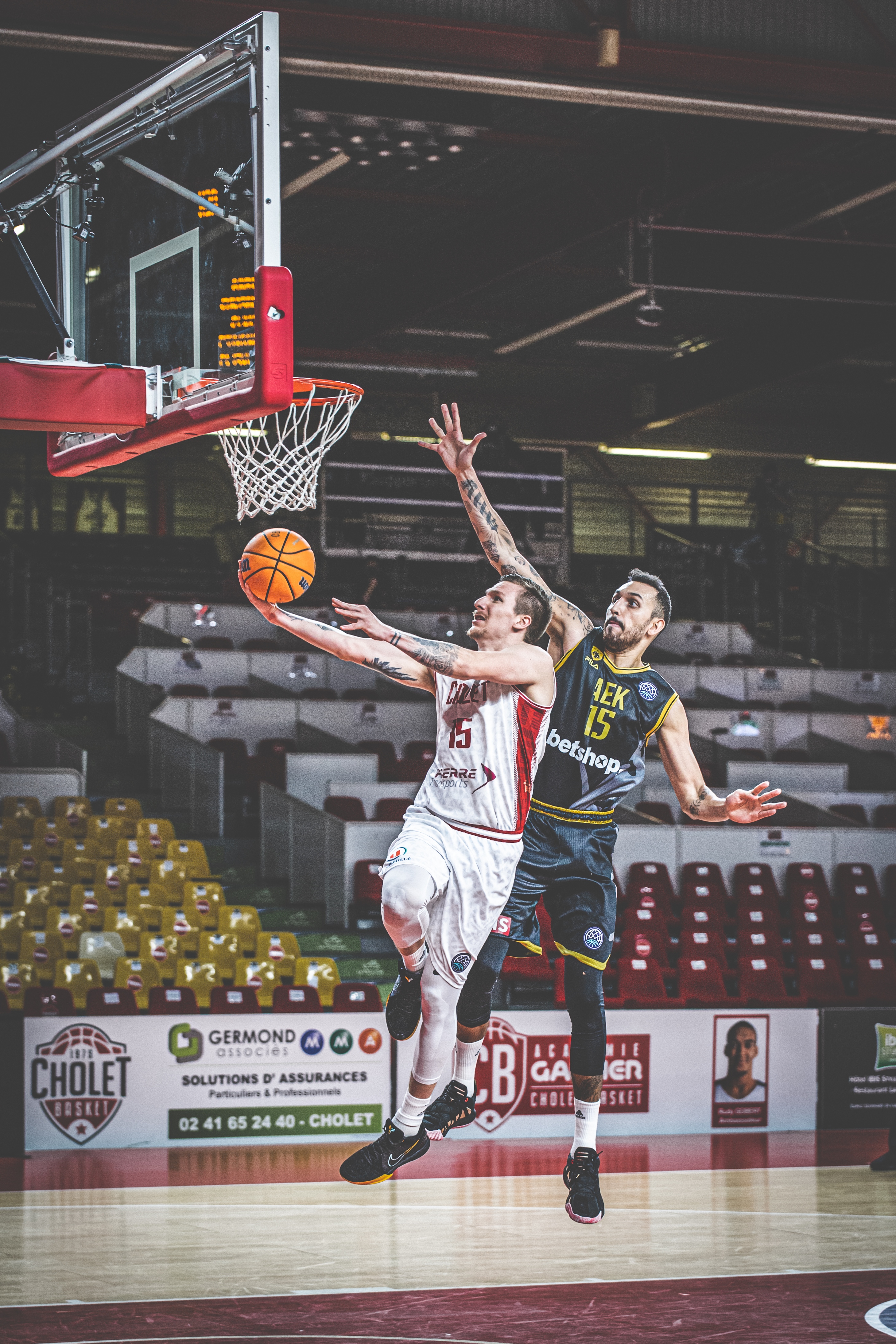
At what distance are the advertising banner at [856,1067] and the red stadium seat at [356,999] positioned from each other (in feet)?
12.5

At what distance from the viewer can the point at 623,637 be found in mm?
6609

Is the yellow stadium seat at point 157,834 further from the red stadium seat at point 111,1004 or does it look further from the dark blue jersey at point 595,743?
the dark blue jersey at point 595,743

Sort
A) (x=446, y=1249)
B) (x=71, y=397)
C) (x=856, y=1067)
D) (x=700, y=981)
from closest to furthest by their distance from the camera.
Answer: (x=71, y=397)
(x=446, y=1249)
(x=856, y=1067)
(x=700, y=981)

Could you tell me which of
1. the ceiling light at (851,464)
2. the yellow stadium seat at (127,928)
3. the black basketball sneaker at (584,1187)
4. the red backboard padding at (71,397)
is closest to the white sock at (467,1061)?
the black basketball sneaker at (584,1187)

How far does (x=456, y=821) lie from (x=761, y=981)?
8321mm

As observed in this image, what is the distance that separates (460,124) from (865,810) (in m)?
8.50

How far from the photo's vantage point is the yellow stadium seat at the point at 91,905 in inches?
519

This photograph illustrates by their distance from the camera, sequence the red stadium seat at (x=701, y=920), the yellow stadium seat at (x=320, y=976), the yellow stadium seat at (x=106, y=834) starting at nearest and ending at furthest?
the yellow stadium seat at (x=320, y=976)
the red stadium seat at (x=701, y=920)
the yellow stadium seat at (x=106, y=834)

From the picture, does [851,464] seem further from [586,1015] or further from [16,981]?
[586,1015]

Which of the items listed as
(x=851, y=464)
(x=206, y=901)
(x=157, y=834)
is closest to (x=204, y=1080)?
(x=206, y=901)

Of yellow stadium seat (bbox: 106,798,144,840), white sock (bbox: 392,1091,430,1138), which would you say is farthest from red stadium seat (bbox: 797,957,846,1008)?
white sock (bbox: 392,1091,430,1138)

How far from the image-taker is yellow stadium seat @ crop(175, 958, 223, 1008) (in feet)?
41.1

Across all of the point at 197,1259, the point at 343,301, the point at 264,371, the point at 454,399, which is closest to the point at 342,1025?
the point at 197,1259

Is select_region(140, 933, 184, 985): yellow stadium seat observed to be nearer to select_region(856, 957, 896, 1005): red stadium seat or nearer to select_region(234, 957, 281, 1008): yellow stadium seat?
select_region(234, 957, 281, 1008): yellow stadium seat
